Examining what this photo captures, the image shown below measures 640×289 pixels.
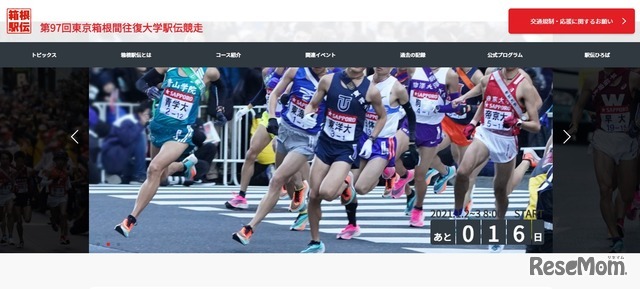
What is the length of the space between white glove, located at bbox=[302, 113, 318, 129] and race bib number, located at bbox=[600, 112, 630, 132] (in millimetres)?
2988

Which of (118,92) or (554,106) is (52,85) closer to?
(118,92)

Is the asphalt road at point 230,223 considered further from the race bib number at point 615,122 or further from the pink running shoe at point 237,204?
the race bib number at point 615,122

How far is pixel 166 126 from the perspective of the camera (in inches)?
579

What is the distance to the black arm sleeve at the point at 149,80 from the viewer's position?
14.3 m

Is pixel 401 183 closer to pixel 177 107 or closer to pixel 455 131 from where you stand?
pixel 455 131

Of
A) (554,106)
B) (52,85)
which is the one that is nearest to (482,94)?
(554,106)

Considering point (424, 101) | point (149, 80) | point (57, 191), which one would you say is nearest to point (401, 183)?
point (424, 101)

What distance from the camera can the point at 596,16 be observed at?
44.9ft

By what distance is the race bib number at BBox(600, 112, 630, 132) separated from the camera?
46.4ft

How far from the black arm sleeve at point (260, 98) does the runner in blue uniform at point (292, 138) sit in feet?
0.34

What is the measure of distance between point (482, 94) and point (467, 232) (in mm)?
1522

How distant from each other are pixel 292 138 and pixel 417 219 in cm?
159

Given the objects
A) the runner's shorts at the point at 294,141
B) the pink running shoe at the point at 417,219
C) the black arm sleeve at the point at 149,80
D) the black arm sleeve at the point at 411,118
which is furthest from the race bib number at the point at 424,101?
the black arm sleeve at the point at 149,80

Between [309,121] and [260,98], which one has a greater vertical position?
[260,98]
